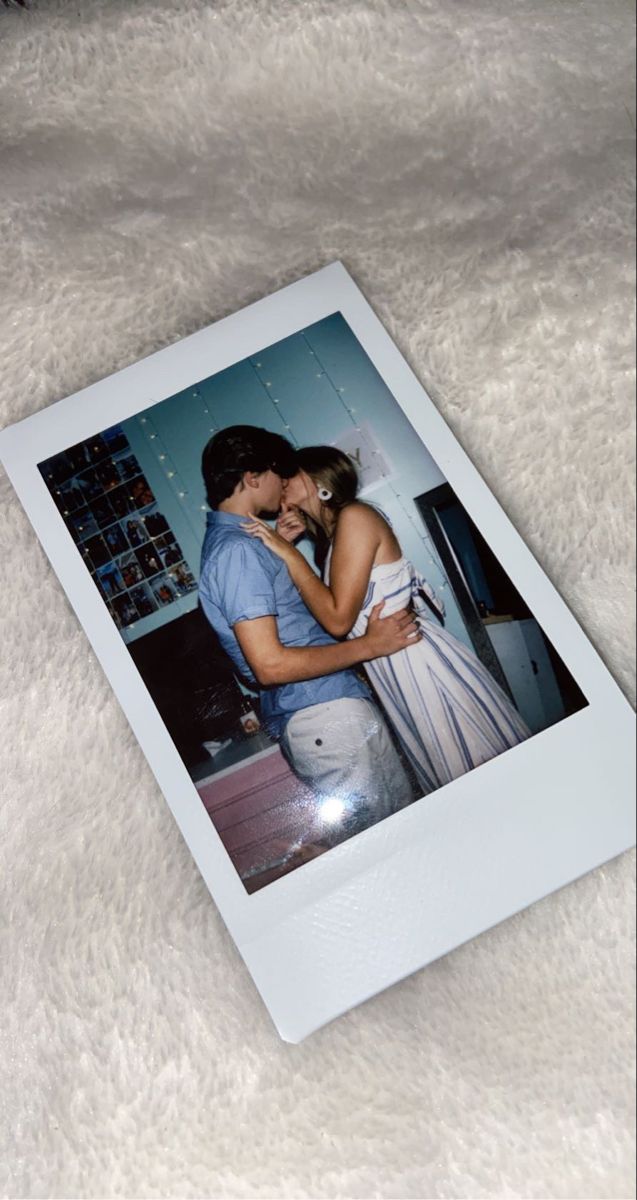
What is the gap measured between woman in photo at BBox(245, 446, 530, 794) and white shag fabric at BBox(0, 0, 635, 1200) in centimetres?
7

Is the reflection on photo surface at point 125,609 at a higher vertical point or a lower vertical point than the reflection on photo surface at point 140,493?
lower

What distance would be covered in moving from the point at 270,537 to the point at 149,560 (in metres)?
0.07

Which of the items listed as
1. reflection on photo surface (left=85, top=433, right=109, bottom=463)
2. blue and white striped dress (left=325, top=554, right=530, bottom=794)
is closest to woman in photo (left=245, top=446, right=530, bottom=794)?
blue and white striped dress (left=325, top=554, right=530, bottom=794)

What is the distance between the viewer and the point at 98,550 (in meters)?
0.57

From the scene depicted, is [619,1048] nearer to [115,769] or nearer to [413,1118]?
[413,1118]

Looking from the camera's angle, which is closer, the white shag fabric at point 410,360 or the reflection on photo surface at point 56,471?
the white shag fabric at point 410,360

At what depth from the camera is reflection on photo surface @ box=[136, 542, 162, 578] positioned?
0.55m

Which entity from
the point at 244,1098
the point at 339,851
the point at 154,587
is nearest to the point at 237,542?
the point at 154,587

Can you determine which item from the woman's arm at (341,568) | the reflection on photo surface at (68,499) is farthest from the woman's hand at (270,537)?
the reflection on photo surface at (68,499)

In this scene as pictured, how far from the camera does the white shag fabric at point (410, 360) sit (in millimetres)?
480

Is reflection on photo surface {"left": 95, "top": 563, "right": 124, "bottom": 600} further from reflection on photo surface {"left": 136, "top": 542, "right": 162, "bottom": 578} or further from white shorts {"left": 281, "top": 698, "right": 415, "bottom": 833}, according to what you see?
white shorts {"left": 281, "top": 698, "right": 415, "bottom": 833}

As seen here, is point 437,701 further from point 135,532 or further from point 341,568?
point 135,532

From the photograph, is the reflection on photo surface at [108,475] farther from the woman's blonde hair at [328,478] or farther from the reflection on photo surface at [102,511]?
Answer: the woman's blonde hair at [328,478]

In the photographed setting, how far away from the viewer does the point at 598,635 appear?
0.52m
